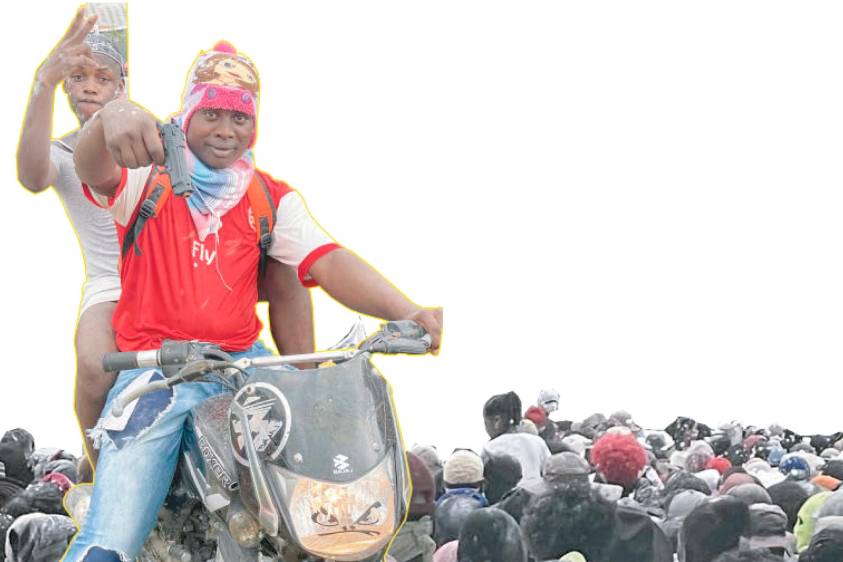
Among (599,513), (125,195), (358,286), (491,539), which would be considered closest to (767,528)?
(599,513)

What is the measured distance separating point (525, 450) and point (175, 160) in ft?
25.2

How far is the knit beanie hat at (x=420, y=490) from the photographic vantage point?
762cm

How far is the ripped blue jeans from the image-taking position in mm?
4359

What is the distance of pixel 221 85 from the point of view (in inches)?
186

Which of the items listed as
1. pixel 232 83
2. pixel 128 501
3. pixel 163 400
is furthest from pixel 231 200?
pixel 128 501

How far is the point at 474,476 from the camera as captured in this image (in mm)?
9914

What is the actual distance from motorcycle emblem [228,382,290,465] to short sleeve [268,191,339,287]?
86 centimetres

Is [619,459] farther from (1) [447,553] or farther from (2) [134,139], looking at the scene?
(2) [134,139]

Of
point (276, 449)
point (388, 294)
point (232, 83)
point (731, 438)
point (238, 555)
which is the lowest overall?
point (731, 438)

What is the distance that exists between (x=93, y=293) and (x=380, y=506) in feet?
7.59

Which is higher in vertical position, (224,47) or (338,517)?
(224,47)

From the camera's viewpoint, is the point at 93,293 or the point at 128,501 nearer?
the point at 128,501

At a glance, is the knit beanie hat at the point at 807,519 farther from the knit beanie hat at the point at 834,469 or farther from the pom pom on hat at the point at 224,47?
the pom pom on hat at the point at 224,47

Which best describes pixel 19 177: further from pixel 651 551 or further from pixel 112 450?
pixel 651 551
